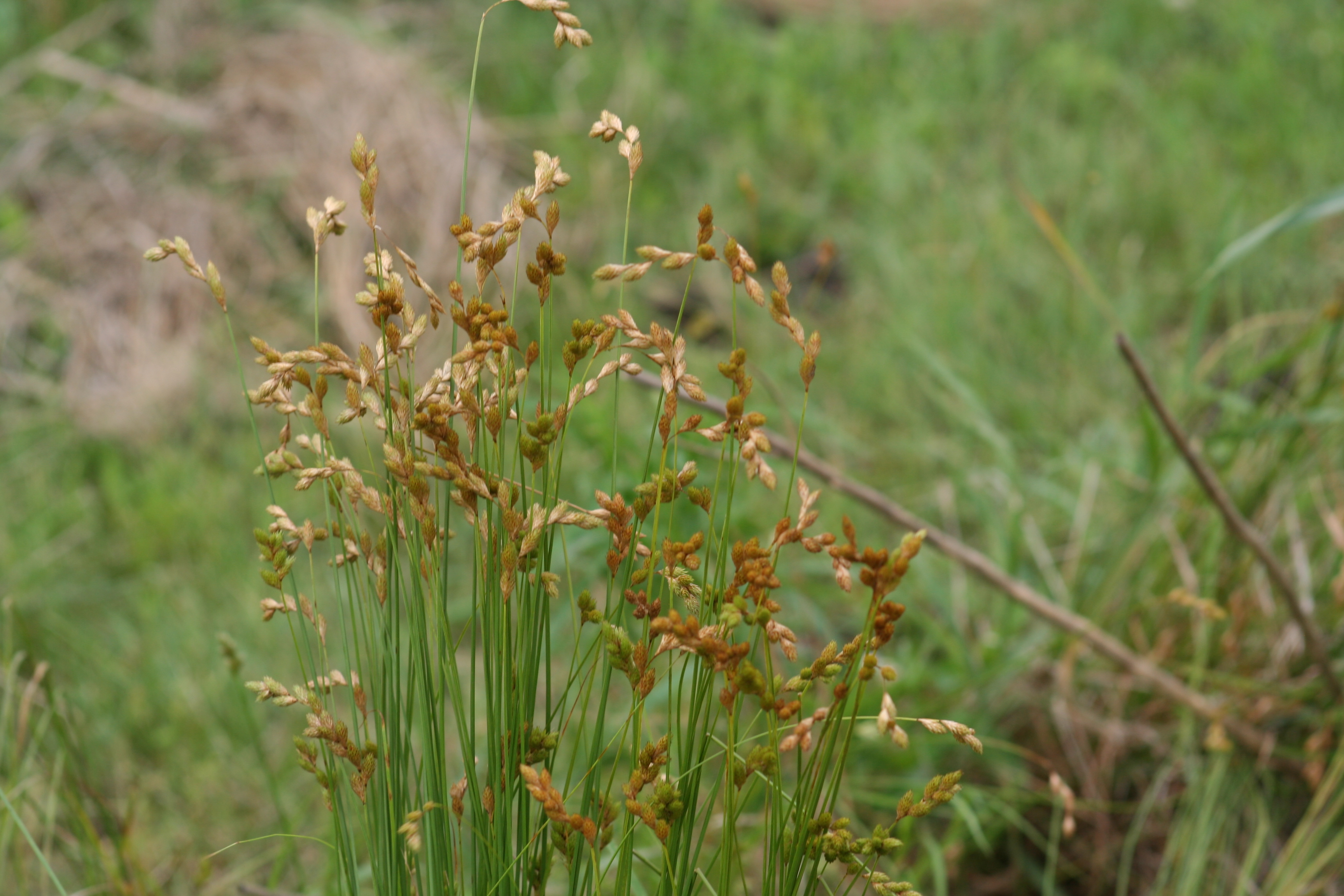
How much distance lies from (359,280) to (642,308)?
0.99 meters

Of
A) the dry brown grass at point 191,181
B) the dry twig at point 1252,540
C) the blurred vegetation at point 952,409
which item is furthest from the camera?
the dry brown grass at point 191,181

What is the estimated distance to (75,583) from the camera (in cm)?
251

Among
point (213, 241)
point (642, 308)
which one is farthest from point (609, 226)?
point (213, 241)

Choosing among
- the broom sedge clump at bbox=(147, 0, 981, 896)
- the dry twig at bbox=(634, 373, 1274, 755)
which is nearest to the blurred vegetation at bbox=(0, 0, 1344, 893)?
the dry twig at bbox=(634, 373, 1274, 755)

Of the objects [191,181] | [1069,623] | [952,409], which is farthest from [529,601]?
[191,181]

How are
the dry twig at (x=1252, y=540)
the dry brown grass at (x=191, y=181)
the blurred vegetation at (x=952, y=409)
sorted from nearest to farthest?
the dry twig at (x=1252, y=540), the blurred vegetation at (x=952, y=409), the dry brown grass at (x=191, y=181)

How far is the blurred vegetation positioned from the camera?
165cm

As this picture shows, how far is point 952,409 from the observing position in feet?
7.29

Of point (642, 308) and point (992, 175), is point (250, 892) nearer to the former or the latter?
point (642, 308)

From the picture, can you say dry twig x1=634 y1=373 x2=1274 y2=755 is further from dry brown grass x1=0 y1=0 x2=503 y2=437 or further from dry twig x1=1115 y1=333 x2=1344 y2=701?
dry brown grass x1=0 y1=0 x2=503 y2=437

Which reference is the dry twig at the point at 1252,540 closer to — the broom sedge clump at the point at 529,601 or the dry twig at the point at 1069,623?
the dry twig at the point at 1069,623

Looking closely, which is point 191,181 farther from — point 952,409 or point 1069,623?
point 1069,623

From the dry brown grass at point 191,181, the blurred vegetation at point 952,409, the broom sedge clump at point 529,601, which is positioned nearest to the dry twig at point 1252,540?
the blurred vegetation at point 952,409

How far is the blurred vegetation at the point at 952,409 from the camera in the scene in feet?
5.42
